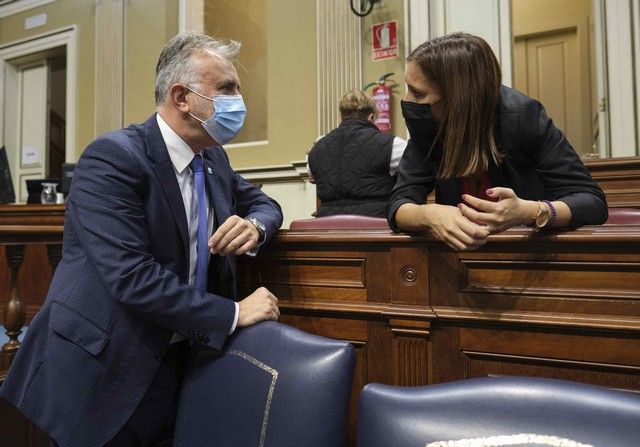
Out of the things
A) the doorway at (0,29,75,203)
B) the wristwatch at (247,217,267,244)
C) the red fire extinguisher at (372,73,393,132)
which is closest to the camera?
the wristwatch at (247,217,267,244)

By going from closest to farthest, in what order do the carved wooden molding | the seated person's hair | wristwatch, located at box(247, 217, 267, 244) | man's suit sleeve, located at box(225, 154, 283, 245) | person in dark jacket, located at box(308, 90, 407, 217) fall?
the carved wooden molding, wristwatch, located at box(247, 217, 267, 244), man's suit sleeve, located at box(225, 154, 283, 245), person in dark jacket, located at box(308, 90, 407, 217), the seated person's hair

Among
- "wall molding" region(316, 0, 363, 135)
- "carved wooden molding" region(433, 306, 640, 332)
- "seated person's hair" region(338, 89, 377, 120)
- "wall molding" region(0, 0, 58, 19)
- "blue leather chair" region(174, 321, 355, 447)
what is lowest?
"blue leather chair" region(174, 321, 355, 447)

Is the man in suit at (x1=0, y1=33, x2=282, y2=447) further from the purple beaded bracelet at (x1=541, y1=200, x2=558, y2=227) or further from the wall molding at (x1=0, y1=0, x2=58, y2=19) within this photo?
the wall molding at (x1=0, y1=0, x2=58, y2=19)

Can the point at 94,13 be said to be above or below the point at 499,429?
above

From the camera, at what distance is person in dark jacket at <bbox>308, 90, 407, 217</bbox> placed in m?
2.48

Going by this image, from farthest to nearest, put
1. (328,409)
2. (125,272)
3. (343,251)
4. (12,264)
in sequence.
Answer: (12,264)
(343,251)
(125,272)
(328,409)

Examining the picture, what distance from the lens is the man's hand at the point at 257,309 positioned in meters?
1.05

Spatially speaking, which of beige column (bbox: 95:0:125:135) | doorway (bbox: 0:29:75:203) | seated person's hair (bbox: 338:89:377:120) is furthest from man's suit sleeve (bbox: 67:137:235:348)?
doorway (bbox: 0:29:75:203)

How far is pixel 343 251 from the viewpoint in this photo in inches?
49.8

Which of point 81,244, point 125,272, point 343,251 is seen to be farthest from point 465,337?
point 81,244

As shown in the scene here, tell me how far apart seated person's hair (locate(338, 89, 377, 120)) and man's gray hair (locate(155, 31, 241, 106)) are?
4.53 feet

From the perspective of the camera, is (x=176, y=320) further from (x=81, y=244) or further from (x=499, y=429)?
(x=499, y=429)

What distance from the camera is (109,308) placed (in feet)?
3.54

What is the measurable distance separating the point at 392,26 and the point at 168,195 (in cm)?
308
